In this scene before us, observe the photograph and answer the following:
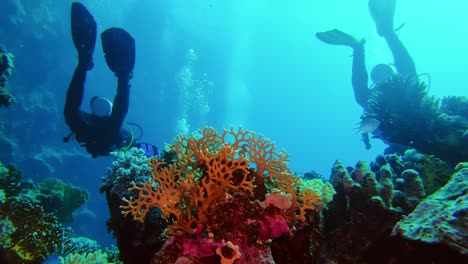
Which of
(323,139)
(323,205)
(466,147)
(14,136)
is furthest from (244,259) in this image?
(323,139)

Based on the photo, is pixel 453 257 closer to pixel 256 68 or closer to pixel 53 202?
pixel 53 202

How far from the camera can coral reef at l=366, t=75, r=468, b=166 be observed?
24.5ft

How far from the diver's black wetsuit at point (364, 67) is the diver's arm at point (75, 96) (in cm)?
1190

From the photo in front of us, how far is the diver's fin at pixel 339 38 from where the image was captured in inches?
575

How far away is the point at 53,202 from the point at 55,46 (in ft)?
145

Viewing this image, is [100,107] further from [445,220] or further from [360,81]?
[360,81]

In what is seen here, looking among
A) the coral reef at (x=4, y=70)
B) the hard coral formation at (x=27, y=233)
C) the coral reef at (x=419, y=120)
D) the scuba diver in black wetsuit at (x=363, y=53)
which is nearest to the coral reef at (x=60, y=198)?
the coral reef at (x=4, y=70)

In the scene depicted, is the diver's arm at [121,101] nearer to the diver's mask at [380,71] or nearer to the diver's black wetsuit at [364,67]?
the diver's black wetsuit at [364,67]

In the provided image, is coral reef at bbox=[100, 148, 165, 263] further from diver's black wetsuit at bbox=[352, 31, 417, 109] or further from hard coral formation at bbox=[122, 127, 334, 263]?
diver's black wetsuit at bbox=[352, 31, 417, 109]

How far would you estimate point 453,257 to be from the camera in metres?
2.19

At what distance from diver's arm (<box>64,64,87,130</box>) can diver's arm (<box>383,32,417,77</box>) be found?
13836 millimetres

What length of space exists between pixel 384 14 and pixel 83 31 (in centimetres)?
1480

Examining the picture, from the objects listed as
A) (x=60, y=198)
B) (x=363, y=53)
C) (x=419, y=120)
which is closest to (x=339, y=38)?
(x=363, y=53)

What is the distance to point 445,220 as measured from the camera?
229 cm
